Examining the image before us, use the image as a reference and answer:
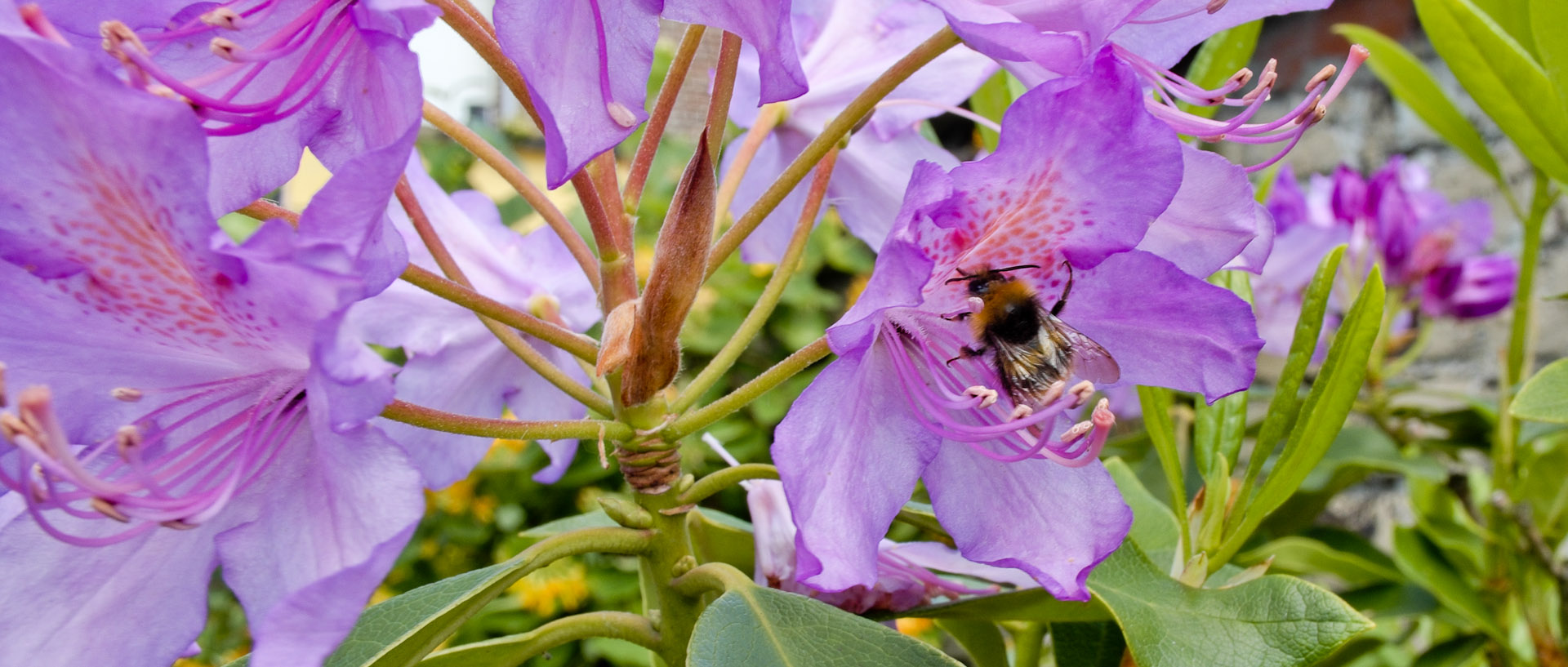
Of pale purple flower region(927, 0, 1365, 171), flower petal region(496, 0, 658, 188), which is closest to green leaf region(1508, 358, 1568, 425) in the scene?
pale purple flower region(927, 0, 1365, 171)

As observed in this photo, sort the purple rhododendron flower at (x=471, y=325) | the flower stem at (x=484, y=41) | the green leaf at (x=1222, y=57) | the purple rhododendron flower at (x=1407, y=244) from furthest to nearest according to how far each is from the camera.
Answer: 1. the purple rhododendron flower at (x=1407, y=244)
2. the green leaf at (x=1222, y=57)
3. the purple rhododendron flower at (x=471, y=325)
4. the flower stem at (x=484, y=41)

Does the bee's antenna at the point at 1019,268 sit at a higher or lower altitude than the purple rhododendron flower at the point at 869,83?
lower

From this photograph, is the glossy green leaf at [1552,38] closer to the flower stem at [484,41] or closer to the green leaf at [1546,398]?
the green leaf at [1546,398]

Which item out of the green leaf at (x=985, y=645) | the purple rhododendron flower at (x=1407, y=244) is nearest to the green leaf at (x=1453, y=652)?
the purple rhododendron flower at (x=1407, y=244)

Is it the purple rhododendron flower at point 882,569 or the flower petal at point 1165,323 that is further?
the purple rhododendron flower at point 882,569

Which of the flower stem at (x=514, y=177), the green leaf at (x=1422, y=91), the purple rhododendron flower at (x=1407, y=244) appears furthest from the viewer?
the purple rhododendron flower at (x=1407, y=244)

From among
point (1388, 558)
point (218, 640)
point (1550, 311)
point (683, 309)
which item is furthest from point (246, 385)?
point (1550, 311)

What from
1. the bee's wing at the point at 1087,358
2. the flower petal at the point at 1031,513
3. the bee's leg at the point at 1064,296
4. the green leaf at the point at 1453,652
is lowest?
the green leaf at the point at 1453,652

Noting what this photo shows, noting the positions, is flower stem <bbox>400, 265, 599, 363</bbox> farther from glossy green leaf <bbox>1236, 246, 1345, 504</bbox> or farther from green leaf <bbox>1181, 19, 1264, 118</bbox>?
green leaf <bbox>1181, 19, 1264, 118</bbox>

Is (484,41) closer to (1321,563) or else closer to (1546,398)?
(1546,398)
